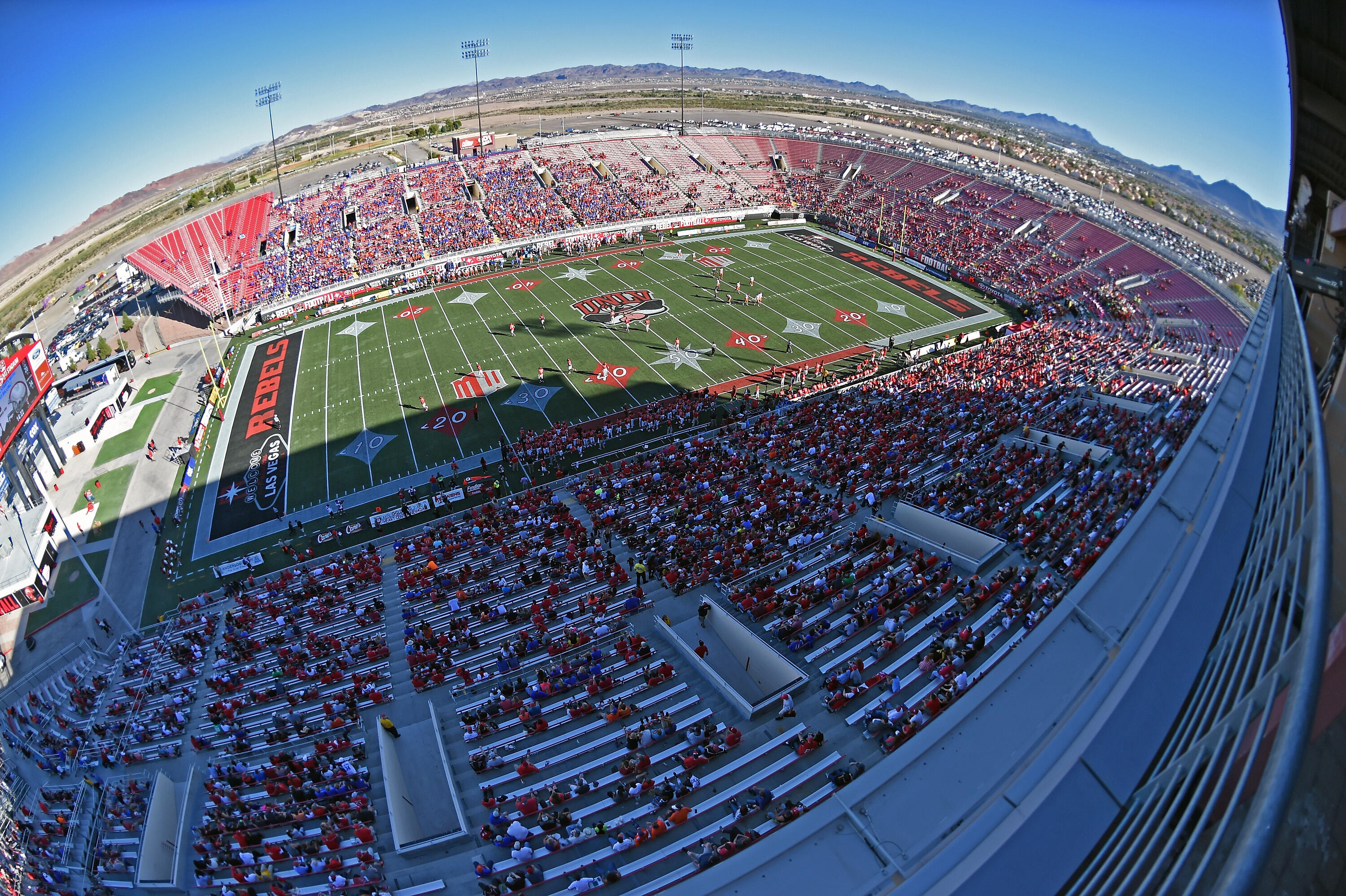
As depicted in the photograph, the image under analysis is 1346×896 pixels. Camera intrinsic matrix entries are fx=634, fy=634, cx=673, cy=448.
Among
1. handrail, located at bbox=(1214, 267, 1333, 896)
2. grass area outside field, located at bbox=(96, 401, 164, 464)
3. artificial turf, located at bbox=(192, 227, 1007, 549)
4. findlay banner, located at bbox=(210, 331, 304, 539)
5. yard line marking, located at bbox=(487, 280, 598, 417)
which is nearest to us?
handrail, located at bbox=(1214, 267, 1333, 896)

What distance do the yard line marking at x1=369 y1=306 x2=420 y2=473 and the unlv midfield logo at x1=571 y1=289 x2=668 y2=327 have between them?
11876 mm

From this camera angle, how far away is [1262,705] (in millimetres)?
2854

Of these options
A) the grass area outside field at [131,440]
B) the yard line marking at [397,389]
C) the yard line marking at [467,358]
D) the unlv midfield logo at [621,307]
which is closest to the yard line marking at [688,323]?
the unlv midfield logo at [621,307]

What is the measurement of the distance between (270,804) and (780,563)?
13540 mm

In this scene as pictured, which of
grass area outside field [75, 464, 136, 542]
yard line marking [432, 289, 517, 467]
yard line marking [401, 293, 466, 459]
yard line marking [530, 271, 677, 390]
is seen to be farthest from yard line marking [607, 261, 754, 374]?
grass area outside field [75, 464, 136, 542]

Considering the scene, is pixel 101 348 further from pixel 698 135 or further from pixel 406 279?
pixel 698 135

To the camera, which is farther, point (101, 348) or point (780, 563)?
point (101, 348)

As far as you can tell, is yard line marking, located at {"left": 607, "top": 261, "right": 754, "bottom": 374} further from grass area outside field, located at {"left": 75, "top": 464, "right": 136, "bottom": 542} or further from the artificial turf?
grass area outside field, located at {"left": 75, "top": 464, "right": 136, "bottom": 542}

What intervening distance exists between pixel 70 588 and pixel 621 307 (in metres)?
30.6

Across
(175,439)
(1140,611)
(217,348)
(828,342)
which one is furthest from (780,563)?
(217,348)

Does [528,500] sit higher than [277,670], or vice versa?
[528,500]

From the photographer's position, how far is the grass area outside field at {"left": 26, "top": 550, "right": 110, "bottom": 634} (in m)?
22.2

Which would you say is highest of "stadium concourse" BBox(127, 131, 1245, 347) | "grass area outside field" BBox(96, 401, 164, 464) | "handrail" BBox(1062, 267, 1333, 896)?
"stadium concourse" BBox(127, 131, 1245, 347)

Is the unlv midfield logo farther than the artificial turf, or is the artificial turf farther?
the unlv midfield logo
